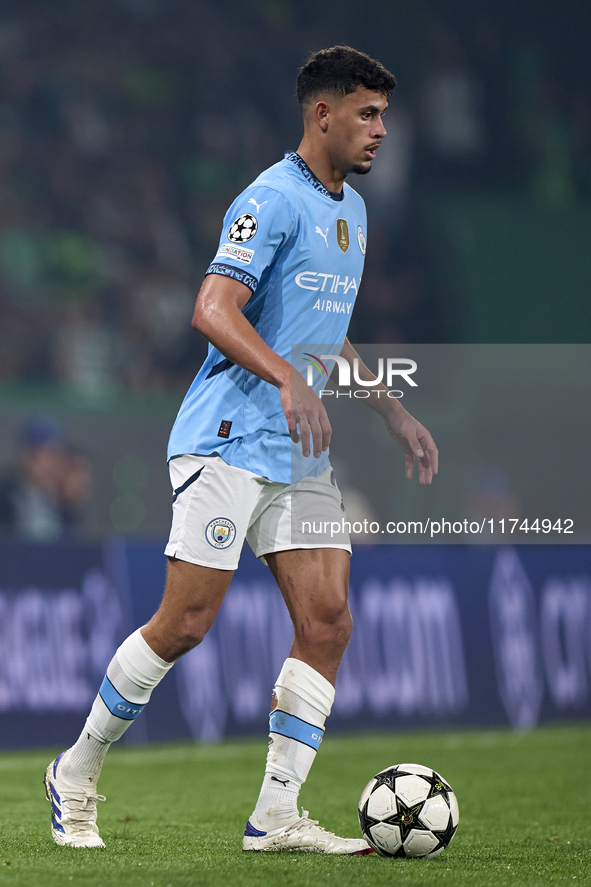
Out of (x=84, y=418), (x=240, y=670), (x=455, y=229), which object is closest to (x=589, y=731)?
(x=240, y=670)

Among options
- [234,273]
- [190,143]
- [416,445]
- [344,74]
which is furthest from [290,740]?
[190,143]

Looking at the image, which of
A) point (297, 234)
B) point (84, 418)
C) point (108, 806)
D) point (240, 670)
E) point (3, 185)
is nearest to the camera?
point (297, 234)

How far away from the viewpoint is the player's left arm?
12.9ft

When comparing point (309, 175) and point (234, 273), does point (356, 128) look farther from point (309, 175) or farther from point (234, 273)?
point (234, 273)

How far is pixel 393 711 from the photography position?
854cm

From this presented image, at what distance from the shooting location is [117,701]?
359 cm

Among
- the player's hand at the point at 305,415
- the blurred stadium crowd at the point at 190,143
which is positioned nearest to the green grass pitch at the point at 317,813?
the player's hand at the point at 305,415

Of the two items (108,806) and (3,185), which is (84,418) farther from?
(108,806)

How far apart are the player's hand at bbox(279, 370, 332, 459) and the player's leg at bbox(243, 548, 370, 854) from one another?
1.62 ft

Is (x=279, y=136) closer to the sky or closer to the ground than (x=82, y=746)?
closer to the sky

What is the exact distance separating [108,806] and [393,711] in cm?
377

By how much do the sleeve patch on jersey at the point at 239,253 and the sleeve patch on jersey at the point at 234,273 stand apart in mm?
32

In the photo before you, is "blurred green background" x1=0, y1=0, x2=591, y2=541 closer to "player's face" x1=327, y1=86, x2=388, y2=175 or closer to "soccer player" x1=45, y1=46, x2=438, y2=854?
"soccer player" x1=45, y1=46, x2=438, y2=854

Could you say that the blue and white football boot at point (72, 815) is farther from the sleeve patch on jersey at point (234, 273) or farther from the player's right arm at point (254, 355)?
the sleeve patch on jersey at point (234, 273)
